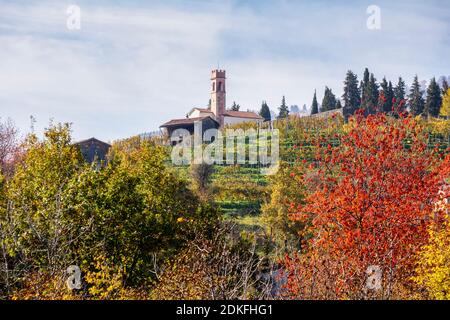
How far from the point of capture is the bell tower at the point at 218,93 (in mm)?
85188

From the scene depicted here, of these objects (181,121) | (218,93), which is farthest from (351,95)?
(181,121)

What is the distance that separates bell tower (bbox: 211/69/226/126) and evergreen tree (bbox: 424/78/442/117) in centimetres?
3343

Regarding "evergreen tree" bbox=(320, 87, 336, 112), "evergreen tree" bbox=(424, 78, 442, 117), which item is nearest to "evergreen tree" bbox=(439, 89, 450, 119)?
"evergreen tree" bbox=(424, 78, 442, 117)

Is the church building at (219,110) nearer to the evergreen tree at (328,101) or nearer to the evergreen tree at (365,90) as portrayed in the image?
the evergreen tree at (328,101)

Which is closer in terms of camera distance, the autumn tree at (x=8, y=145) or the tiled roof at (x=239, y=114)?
the autumn tree at (x=8, y=145)

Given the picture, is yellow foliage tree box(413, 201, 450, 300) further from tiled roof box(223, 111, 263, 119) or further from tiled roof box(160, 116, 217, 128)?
tiled roof box(223, 111, 263, 119)

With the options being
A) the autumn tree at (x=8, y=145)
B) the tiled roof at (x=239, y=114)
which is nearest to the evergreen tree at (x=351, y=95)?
the tiled roof at (x=239, y=114)

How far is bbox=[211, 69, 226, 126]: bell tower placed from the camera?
279ft

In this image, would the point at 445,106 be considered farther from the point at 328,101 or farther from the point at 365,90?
the point at 328,101

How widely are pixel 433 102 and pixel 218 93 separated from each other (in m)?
35.2

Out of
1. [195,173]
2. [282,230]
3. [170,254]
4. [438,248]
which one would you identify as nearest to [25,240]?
[170,254]

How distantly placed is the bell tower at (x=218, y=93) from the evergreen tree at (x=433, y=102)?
33.4m

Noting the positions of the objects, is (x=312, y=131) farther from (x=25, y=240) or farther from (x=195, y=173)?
(x=25, y=240)
